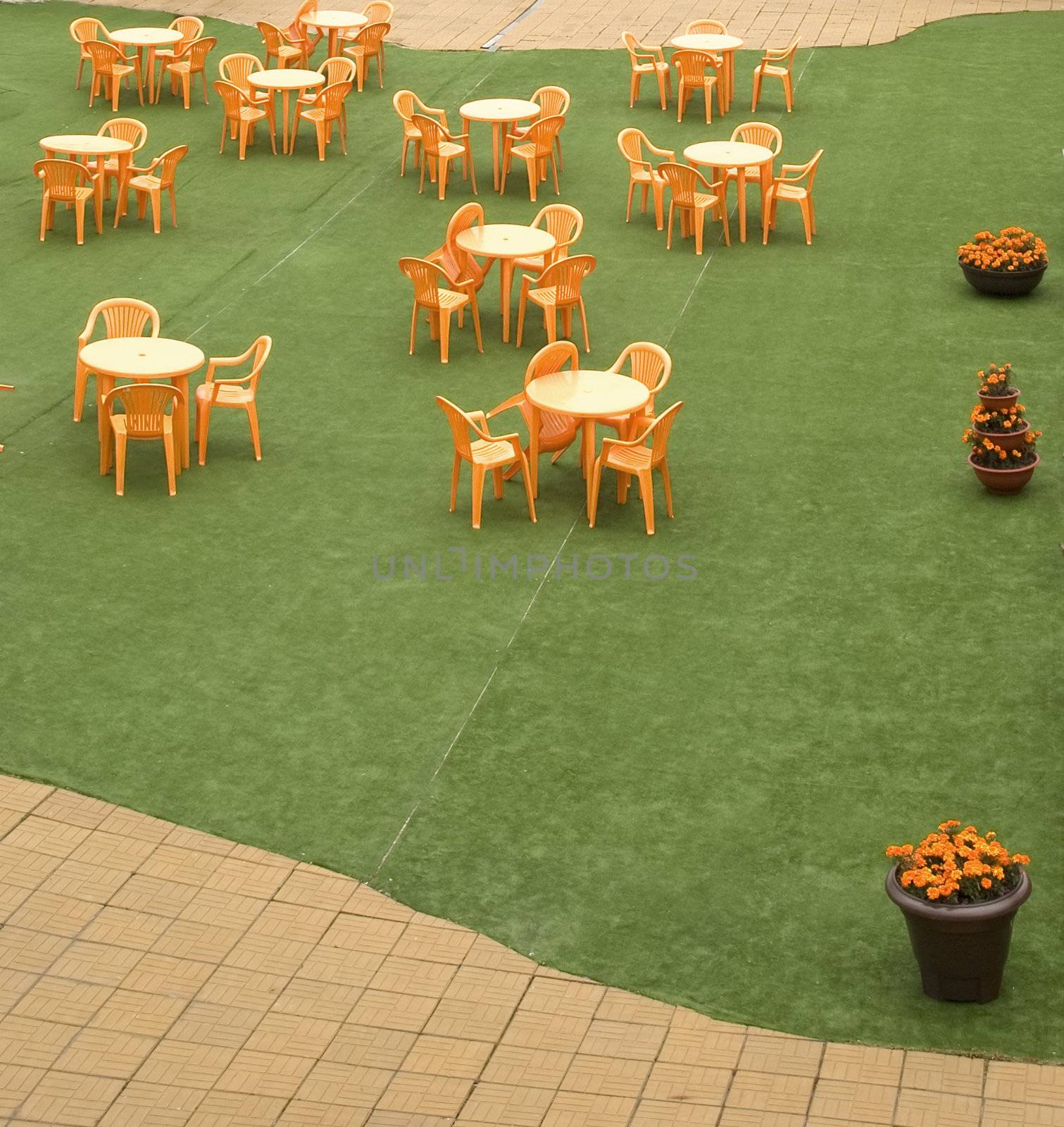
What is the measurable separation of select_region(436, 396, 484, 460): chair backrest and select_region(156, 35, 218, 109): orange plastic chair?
9.86m

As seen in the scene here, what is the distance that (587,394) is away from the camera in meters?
10.6

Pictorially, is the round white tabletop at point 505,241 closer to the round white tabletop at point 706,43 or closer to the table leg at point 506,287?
the table leg at point 506,287

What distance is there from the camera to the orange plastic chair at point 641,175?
592 inches

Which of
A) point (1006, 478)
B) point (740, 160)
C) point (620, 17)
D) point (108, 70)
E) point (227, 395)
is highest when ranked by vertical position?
point (740, 160)

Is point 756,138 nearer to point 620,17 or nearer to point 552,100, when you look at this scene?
point 552,100

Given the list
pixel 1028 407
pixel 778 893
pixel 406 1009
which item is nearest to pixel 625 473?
pixel 1028 407

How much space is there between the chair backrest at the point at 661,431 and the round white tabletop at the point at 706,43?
9314 millimetres

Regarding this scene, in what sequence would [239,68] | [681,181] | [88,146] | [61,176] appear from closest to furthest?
[681,181]
[61,176]
[88,146]
[239,68]

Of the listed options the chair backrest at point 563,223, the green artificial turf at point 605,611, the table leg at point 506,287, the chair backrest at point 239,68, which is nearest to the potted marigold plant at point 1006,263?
the green artificial turf at point 605,611

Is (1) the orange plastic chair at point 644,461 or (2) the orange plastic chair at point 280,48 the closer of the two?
(1) the orange plastic chair at point 644,461

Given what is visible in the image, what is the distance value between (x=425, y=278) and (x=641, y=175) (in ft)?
11.7

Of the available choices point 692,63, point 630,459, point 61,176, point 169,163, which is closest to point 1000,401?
point 630,459

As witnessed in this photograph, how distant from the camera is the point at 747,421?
1166 cm

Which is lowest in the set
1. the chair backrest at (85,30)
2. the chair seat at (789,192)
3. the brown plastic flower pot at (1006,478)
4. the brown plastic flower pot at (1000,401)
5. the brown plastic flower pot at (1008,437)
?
the brown plastic flower pot at (1006,478)
